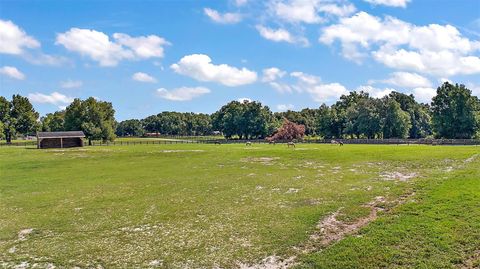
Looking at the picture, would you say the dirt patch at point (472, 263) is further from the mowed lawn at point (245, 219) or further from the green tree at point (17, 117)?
the green tree at point (17, 117)

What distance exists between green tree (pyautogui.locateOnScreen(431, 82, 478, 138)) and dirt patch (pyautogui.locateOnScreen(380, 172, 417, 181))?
64.9 m

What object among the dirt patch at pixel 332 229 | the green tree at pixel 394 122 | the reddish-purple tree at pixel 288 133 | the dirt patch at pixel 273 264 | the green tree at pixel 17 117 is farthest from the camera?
the green tree at pixel 17 117

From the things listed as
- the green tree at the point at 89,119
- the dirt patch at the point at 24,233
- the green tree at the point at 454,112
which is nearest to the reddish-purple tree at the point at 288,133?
the green tree at the point at 454,112

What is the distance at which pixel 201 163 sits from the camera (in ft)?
140

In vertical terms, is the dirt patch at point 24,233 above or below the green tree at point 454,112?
below

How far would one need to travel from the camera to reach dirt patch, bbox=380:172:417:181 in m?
27.6

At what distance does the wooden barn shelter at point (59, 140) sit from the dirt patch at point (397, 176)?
7360cm

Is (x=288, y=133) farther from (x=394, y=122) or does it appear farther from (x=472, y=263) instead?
(x=472, y=263)

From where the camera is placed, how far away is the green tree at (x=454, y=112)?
8312 cm

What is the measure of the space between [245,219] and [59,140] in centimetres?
7753

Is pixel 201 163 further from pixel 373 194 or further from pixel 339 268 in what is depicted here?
pixel 339 268

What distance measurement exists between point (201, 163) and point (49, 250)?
28.8 metres

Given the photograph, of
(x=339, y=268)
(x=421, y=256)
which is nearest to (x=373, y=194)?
(x=421, y=256)

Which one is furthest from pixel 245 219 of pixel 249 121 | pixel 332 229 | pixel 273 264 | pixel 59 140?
pixel 249 121
